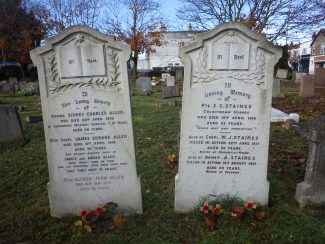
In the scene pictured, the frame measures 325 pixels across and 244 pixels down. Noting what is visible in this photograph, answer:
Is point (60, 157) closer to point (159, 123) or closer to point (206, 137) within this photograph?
point (206, 137)

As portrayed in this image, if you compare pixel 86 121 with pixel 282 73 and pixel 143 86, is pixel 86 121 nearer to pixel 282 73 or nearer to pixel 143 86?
pixel 143 86

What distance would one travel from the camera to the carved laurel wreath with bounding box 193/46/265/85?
3.54 m

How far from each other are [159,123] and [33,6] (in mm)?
33729

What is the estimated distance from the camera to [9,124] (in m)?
7.29

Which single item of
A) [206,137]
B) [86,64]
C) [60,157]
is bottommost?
[60,157]

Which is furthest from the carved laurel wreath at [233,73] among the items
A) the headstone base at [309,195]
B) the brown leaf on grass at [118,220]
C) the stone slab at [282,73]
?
the stone slab at [282,73]

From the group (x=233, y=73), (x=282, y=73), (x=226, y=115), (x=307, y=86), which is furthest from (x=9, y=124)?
(x=282, y=73)

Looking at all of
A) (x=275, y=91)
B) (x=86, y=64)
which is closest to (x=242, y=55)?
(x=86, y=64)

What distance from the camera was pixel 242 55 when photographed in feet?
11.6

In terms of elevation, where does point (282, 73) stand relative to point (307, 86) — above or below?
above

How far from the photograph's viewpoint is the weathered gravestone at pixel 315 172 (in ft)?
12.2

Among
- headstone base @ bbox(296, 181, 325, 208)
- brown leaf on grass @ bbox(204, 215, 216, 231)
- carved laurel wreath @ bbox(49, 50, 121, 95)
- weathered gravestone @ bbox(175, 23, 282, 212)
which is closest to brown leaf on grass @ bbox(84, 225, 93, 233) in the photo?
weathered gravestone @ bbox(175, 23, 282, 212)

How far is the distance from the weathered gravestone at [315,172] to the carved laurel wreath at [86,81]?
2632mm

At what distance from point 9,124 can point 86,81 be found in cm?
479
